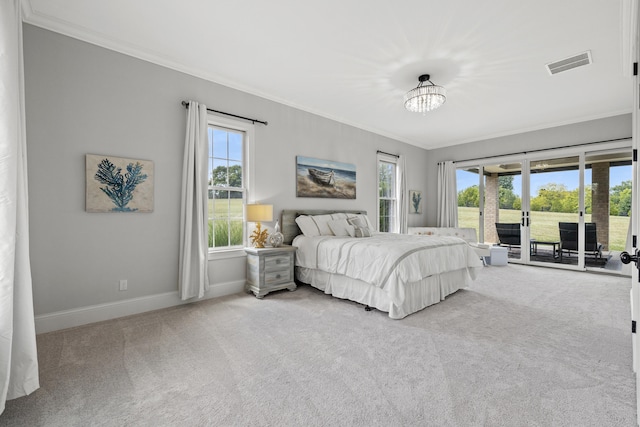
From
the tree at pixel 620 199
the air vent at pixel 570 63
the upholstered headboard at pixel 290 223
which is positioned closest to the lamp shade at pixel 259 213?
the upholstered headboard at pixel 290 223

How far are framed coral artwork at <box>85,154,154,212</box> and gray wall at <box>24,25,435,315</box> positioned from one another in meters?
0.07

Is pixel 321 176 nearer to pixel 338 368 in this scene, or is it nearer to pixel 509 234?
pixel 338 368

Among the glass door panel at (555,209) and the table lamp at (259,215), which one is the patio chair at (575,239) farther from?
the table lamp at (259,215)

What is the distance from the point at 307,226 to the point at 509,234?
14.9 feet

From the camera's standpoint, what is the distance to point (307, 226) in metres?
4.39

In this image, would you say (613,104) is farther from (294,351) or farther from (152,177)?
(152,177)

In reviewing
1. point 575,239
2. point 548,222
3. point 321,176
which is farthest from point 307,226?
point 575,239

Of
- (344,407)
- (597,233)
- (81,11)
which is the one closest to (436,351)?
(344,407)

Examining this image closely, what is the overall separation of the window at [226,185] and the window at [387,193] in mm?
3120

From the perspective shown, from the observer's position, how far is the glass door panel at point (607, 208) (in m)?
4.96

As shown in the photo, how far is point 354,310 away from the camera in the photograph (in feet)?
10.6

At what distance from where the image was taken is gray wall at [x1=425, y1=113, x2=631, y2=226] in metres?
4.98

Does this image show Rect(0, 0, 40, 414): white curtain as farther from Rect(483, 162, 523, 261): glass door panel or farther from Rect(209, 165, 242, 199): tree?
Rect(483, 162, 523, 261): glass door panel

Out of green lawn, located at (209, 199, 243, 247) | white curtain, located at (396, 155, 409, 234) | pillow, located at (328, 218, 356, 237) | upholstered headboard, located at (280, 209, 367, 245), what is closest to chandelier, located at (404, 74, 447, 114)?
pillow, located at (328, 218, 356, 237)
